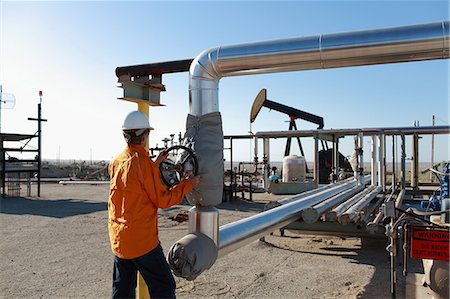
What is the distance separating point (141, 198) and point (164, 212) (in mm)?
8928

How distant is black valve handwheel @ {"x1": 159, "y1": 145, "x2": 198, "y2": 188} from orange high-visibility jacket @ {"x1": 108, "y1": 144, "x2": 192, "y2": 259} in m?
0.10

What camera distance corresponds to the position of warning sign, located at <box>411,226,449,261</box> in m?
3.09

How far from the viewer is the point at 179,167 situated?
8.31 ft

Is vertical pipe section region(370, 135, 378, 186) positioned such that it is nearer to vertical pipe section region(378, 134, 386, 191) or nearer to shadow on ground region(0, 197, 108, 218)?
vertical pipe section region(378, 134, 386, 191)

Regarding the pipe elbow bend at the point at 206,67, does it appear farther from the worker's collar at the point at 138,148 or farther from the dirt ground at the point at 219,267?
the dirt ground at the point at 219,267

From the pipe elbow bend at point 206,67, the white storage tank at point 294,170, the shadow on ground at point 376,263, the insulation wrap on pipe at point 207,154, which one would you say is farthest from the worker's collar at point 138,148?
the white storage tank at point 294,170

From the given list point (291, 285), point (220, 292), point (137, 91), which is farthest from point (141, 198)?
point (291, 285)

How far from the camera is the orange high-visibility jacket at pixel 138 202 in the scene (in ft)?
8.56

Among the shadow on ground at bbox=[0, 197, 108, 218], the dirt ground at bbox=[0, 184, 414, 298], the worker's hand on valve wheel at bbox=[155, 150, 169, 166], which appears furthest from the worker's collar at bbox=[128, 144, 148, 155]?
the shadow on ground at bbox=[0, 197, 108, 218]

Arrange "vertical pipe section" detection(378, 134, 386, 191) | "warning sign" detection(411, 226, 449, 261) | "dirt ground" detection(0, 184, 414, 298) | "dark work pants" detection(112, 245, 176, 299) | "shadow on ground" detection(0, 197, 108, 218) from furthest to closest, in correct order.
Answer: "shadow on ground" detection(0, 197, 108, 218)
"vertical pipe section" detection(378, 134, 386, 191)
"dirt ground" detection(0, 184, 414, 298)
"warning sign" detection(411, 226, 449, 261)
"dark work pants" detection(112, 245, 176, 299)

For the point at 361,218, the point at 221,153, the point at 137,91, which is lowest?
the point at 361,218

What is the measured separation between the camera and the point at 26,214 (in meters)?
11.0

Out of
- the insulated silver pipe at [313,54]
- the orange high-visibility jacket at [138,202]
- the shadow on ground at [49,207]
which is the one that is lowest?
the shadow on ground at [49,207]

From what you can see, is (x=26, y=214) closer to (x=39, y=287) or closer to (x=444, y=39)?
(x=39, y=287)
